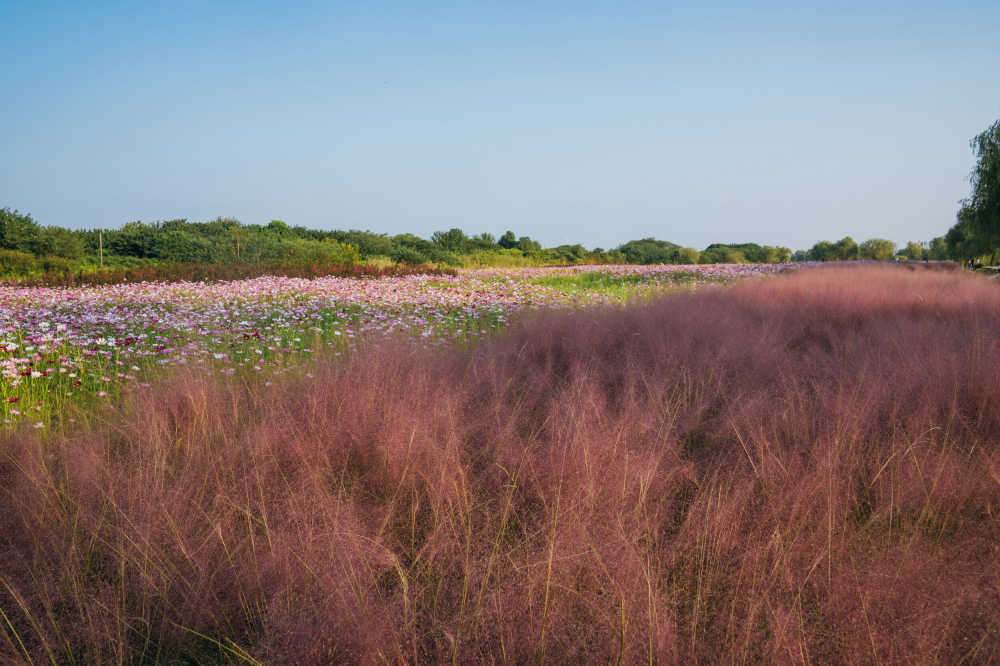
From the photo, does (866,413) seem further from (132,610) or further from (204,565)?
(132,610)

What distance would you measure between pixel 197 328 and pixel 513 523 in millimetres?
5518

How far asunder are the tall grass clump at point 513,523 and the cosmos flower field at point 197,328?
108cm

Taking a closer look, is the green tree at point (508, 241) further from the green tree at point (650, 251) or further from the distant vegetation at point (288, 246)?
the green tree at point (650, 251)

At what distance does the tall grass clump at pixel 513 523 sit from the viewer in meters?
1.39

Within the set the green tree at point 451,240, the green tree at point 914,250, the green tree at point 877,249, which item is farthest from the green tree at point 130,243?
the green tree at point 914,250

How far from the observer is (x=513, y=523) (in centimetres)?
201

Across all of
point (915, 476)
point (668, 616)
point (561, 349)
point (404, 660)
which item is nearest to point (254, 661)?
point (404, 660)

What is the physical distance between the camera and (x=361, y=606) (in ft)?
4.62

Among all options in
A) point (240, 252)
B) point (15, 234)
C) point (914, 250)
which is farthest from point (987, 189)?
point (914, 250)

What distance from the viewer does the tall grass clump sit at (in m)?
1.39

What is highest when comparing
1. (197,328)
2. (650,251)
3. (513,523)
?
(650,251)

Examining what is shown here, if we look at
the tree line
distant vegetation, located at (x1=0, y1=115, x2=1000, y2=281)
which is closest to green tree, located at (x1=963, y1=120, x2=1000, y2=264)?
distant vegetation, located at (x1=0, y1=115, x2=1000, y2=281)

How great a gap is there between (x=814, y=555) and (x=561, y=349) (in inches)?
120

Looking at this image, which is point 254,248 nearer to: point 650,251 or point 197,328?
point 197,328
